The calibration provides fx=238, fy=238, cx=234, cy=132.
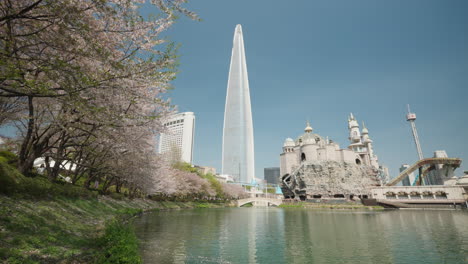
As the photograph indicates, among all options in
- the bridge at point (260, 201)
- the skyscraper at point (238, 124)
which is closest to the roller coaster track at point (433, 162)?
the bridge at point (260, 201)

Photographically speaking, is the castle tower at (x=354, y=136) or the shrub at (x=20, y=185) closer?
the shrub at (x=20, y=185)

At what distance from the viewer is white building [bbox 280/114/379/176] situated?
88.4m

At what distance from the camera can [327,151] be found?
291 ft

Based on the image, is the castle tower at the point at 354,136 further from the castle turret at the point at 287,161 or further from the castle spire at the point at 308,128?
the castle turret at the point at 287,161

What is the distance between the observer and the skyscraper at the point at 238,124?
168 metres

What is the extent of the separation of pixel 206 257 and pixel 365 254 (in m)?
7.81

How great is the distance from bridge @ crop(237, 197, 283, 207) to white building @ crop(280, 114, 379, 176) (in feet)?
45.4

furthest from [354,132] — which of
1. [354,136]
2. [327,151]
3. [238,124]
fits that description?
[238,124]

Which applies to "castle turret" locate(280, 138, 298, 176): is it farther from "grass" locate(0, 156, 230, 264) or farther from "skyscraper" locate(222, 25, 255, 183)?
"grass" locate(0, 156, 230, 264)

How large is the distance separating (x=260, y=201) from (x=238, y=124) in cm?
7799

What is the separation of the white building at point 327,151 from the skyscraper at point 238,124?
172 ft

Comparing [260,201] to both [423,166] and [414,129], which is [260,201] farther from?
[414,129]

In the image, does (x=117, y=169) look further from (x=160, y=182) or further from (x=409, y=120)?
(x=409, y=120)

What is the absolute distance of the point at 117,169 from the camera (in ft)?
84.5
